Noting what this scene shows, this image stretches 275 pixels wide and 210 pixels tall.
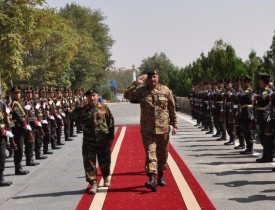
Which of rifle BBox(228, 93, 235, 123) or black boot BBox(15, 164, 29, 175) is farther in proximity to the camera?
rifle BBox(228, 93, 235, 123)

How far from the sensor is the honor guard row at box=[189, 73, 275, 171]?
12.0 meters

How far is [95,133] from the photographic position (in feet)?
31.0

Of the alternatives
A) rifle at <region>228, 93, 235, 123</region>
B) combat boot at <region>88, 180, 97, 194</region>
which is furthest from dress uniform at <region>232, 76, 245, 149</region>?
combat boot at <region>88, 180, 97, 194</region>

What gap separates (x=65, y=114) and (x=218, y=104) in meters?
5.85

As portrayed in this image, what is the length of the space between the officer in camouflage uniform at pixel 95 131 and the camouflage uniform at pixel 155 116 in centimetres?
55

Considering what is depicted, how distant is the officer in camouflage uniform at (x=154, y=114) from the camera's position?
30.6 feet

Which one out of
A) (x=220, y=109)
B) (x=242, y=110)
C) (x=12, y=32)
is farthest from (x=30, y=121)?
(x=12, y=32)

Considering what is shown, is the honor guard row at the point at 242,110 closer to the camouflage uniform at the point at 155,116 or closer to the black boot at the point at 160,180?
the camouflage uniform at the point at 155,116

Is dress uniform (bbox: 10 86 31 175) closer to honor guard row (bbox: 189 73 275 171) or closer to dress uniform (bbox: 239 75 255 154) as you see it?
honor guard row (bbox: 189 73 275 171)

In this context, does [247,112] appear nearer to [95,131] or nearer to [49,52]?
[95,131]

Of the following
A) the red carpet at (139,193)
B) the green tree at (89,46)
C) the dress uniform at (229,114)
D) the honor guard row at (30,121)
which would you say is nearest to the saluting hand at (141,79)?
the honor guard row at (30,121)

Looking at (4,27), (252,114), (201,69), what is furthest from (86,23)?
(252,114)

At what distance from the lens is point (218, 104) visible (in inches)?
721

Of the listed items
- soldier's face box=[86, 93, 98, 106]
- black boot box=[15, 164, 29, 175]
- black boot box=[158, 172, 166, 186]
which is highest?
soldier's face box=[86, 93, 98, 106]
